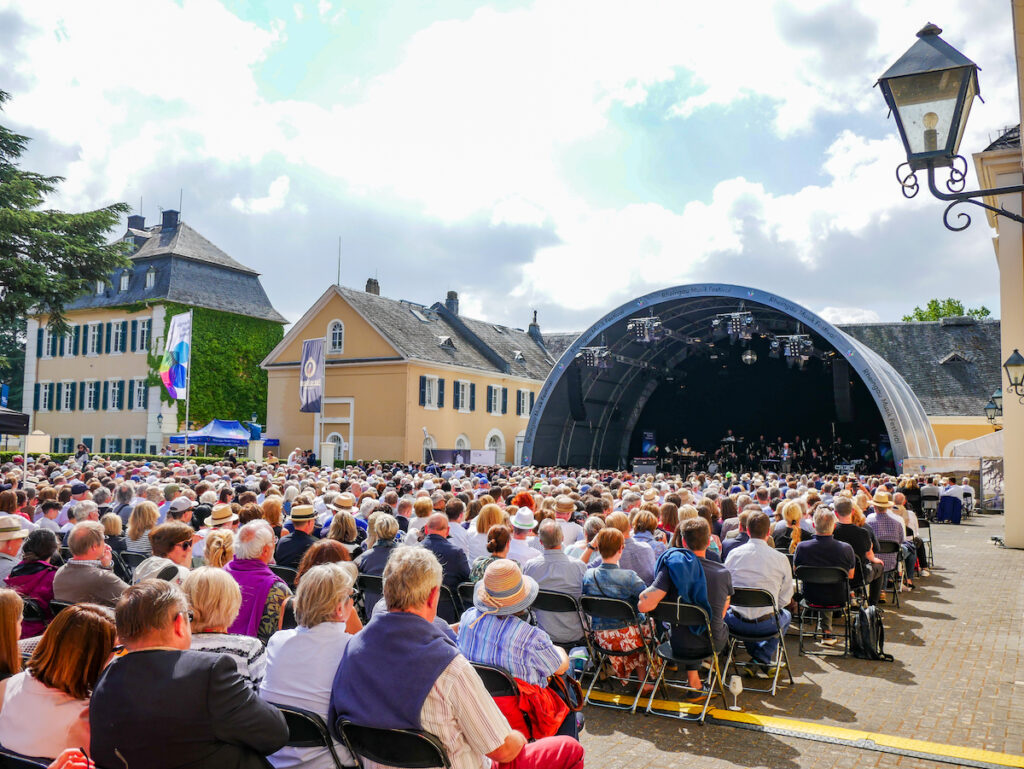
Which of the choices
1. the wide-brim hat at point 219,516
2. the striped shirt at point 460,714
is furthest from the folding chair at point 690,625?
the wide-brim hat at point 219,516

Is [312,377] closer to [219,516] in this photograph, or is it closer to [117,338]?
[117,338]

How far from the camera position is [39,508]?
9.54 m

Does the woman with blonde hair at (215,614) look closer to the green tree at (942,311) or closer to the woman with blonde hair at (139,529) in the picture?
the woman with blonde hair at (139,529)

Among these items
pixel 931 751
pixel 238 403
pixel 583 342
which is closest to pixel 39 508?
pixel 931 751

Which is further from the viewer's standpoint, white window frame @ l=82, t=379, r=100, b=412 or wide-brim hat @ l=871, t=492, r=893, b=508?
white window frame @ l=82, t=379, r=100, b=412

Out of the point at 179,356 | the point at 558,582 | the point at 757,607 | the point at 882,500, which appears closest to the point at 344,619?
the point at 558,582

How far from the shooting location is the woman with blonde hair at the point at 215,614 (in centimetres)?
339

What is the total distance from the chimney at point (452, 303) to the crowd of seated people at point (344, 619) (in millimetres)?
32570

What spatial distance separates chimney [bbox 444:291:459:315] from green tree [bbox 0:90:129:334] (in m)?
23.5

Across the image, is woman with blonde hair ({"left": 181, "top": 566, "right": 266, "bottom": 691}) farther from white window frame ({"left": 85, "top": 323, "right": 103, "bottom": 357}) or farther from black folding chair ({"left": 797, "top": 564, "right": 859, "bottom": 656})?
white window frame ({"left": 85, "top": 323, "right": 103, "bottom": 357})

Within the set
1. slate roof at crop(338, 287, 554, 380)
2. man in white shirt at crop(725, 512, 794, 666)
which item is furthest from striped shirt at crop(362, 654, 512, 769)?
slate roof at crop(338, 287, 554, 380)

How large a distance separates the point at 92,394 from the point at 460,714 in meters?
41.4

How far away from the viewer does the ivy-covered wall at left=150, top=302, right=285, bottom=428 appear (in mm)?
36719

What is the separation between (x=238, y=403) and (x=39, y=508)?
30.5 meters
